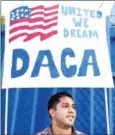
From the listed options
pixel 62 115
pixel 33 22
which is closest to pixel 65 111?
pixel 62 115

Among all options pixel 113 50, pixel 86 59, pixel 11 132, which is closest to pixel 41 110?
pixel 11 132

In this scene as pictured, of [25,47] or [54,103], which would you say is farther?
[25,47]

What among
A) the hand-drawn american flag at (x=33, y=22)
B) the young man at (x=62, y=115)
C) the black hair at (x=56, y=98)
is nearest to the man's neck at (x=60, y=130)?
the young man at (x=62, y=115)

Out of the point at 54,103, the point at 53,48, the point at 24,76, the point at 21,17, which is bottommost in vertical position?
the point at 54,103

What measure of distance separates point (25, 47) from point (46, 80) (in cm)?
38

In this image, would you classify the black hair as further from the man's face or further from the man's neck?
the man's neck

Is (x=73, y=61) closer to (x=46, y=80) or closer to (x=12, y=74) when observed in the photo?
(x=46, y=80)

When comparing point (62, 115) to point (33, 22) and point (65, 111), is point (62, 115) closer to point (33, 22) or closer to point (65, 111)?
point (65, 111)

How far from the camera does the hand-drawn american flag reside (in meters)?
3.83

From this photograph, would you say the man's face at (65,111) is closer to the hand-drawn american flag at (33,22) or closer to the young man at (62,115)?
the young man at (62,115)

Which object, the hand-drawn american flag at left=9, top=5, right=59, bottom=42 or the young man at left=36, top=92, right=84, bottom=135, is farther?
the hand-drawn american flag at left=9, top=5, right=59, bottom=42

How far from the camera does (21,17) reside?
386cm

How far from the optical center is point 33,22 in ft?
12.6

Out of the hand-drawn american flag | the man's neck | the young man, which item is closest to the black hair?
the young man
